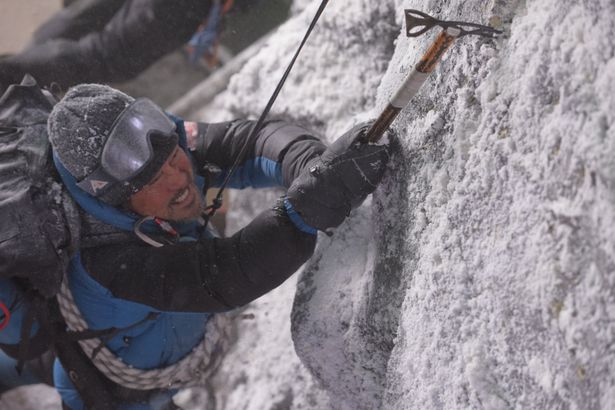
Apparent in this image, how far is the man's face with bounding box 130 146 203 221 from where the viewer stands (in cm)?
171

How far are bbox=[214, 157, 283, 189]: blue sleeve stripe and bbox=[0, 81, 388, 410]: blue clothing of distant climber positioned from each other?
0.01 metres

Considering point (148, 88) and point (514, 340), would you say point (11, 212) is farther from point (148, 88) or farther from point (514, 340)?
point (148, 88)

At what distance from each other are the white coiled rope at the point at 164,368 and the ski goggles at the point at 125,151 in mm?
389

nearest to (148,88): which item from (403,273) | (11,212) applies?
(11,212)

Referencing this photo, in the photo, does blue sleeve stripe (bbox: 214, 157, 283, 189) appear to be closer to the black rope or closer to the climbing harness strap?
the black rope

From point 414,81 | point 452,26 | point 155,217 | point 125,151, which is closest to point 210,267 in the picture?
point 155,217

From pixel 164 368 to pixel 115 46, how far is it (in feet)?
8.50

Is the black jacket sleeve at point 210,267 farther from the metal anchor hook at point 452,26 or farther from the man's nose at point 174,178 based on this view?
the metal anchor hook at point 452,26

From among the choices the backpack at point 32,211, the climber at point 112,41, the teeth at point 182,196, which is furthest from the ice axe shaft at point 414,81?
the climber at point 112,41

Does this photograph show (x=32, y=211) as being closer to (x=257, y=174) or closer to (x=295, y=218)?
(x=295, y=218)

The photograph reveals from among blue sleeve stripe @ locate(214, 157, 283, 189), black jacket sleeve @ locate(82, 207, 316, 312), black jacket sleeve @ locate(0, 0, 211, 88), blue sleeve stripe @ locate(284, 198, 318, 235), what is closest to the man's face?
black jacket sleeve @ locate(82, 207, 316, 312)

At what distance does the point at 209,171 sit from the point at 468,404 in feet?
4.05

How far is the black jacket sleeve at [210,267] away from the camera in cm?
158

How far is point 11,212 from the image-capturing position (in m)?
1.50
